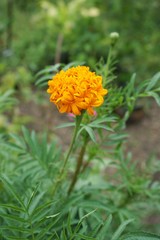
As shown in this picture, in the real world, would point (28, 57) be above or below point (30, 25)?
below

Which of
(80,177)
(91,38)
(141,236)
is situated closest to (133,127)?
(91,38)

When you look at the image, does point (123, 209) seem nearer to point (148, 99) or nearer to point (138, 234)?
point (138, 234)

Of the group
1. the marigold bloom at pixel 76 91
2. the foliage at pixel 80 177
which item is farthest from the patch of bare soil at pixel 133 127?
the marigold bloom at pixel 76 91

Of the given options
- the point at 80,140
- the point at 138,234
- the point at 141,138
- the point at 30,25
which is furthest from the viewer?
the point at 30,25

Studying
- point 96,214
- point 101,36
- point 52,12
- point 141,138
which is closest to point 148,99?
point 141,138

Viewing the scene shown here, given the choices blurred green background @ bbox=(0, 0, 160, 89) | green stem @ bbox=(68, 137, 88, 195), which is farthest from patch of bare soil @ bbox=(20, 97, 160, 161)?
green stem @ bbox=(68, 137, 88, 195)

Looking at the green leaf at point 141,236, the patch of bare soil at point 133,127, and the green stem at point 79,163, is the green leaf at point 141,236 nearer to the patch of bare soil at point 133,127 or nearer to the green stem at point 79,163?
the green stem at point 79,163
